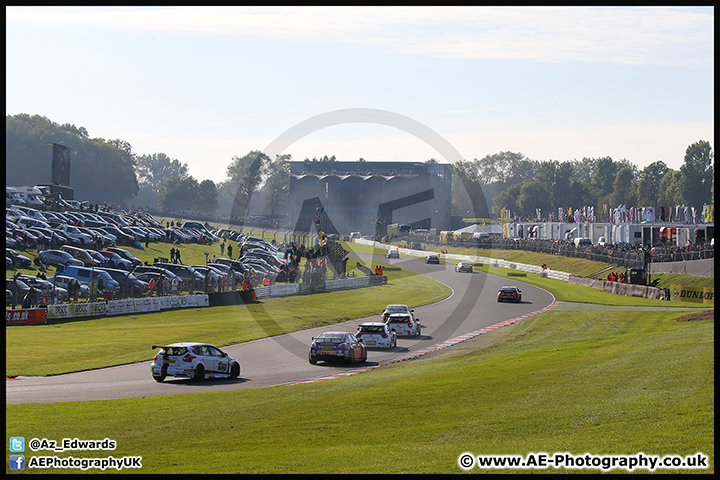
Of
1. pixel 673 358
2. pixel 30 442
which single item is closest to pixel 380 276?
pixel 673 358

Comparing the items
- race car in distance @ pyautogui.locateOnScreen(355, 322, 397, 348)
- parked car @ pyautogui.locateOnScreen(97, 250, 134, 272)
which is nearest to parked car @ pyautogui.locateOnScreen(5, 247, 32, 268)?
parked car @ pyautogui.locateOnScreen(97, 250, 134, 272)

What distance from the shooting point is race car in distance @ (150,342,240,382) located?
2336cm

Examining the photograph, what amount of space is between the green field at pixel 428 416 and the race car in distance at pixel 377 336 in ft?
18.3

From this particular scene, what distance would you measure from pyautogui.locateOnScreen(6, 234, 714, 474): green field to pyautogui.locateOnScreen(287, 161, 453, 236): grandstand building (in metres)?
117

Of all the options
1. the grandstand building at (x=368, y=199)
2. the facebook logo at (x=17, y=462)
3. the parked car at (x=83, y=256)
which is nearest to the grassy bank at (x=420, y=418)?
the facebook logo at (x=17, y=462)

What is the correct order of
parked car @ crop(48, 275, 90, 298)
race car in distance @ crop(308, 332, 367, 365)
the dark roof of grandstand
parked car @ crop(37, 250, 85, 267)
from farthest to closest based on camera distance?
1. the dark roof of grandstand
2. parked car @ crop(37, 250, 85, 267)
3. parked car @ crop(48, 275, 90, 298)
4. race car in distance @ crop(308, 332, 367, 365)

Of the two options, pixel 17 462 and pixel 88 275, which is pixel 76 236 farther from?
pixel 17 462

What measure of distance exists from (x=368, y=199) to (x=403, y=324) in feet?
369

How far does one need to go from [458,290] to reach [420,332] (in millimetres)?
25088

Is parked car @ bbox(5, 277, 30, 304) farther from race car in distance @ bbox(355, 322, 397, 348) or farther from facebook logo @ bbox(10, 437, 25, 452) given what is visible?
facebook logo @ bbox(10, 437, 25, 452)

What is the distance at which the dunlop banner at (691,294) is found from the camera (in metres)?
48.7

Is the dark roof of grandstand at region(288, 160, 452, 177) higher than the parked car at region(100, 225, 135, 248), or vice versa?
the dark roof of grandstand at region(288, 160, 452, 177)

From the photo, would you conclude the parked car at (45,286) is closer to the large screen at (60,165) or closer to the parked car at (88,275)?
the parked car at (88,275)

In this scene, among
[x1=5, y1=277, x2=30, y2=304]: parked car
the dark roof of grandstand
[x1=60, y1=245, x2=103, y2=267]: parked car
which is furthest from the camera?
the dark roof of grandstand
